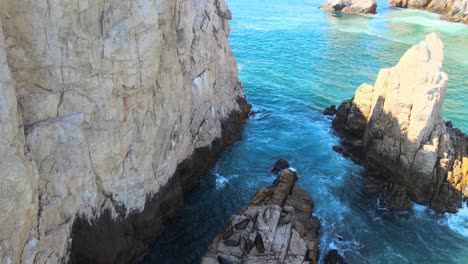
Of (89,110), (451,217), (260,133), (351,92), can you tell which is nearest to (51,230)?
(89,110)

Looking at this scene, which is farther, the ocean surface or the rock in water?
the ocean surface

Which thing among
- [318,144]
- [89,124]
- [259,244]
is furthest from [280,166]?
[89,124]

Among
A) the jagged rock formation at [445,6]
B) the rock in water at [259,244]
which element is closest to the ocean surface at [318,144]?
the rock in water at [259,244]

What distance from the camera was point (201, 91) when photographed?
39219 mm

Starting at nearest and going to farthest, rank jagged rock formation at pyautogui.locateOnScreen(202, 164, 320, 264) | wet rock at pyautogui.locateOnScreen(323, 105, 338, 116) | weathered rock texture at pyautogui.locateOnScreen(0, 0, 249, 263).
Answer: weathered rock texture at pyautogui.locateOnScreen(0, 0, 249, 263), jagged rock formation at pyautogui.locateOnScreen(202, 164, 320, 264), wet rock at pyautogui.locateOnScreen(323, 105, 338, 116)

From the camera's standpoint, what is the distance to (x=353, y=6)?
348ft

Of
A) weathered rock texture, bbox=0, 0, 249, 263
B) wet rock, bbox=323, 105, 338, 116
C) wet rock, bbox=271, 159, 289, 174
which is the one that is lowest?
wet rock, bbox=271, 159, 289, 174

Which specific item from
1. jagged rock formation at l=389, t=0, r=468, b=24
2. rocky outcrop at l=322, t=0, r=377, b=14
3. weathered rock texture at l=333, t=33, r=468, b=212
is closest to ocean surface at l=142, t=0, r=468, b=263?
weathered rock texture at l=333, t=33, r=468, b=212

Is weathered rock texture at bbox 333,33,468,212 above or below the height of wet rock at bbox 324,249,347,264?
above

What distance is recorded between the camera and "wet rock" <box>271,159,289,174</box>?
41.1 meters

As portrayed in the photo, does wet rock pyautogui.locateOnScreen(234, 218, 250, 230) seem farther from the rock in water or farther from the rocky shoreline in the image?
the rocky shoreline

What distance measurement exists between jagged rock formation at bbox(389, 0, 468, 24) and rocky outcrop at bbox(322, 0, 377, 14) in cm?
1615

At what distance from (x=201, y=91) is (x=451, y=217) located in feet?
79.3

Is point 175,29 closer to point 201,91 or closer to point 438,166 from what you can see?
point 201,91
